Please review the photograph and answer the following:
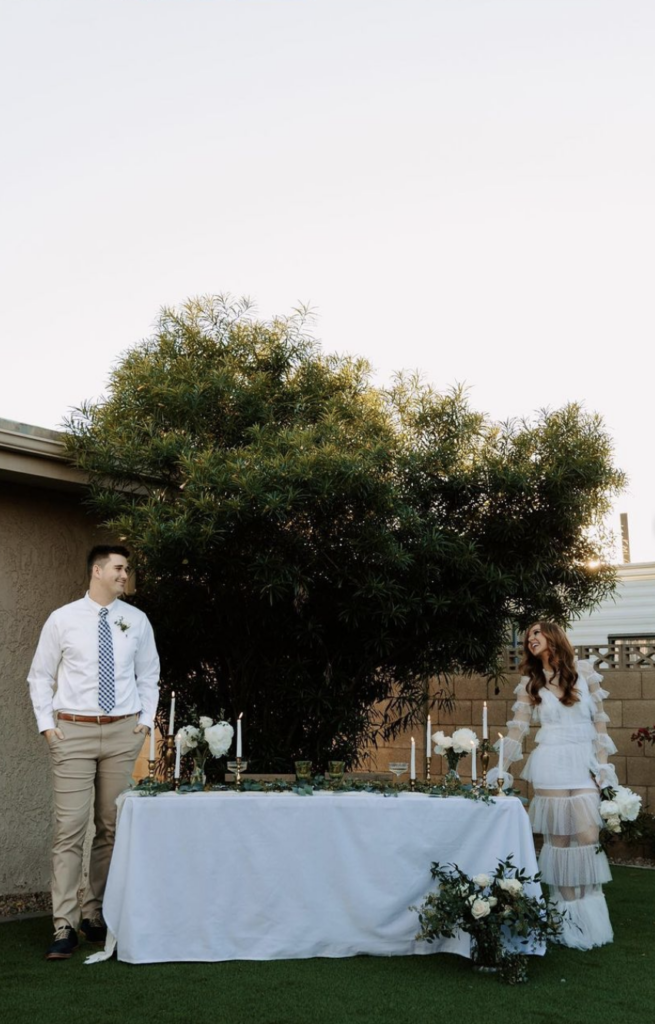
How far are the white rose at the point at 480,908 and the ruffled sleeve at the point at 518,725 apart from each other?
1011 mm

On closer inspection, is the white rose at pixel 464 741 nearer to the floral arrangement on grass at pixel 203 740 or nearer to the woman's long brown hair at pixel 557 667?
the woman's long brown hair at pixel 557 667

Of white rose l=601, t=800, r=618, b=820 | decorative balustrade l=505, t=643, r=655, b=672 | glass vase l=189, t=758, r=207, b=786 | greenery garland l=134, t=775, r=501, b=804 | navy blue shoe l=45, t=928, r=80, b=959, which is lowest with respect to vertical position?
navy blue shoe l=45, t=928, r=80, b=959

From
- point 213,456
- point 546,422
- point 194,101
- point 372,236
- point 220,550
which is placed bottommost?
point 220,550

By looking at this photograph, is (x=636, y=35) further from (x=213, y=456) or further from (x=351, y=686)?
(x=351, y=686)

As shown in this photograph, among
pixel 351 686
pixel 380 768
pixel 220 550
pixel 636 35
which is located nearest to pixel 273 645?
pixel 351 686

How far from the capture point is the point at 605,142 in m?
8.07

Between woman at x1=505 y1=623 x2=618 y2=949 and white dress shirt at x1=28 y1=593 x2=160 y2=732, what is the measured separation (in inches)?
71.5

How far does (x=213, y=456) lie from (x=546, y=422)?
2209 millimetres

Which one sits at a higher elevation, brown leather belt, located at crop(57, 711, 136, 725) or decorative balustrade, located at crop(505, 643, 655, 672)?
decorative balustrade, located at crop(505, 643, 655, 672)

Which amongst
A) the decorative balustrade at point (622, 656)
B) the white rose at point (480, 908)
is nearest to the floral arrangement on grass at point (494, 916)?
the white rose at point (480, 908)

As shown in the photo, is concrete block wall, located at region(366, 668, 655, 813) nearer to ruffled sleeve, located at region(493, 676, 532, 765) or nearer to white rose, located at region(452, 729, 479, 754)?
ruffled sleeve, located at region(493, 676, 532, 765)

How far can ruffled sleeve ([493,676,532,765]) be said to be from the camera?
4848 mm

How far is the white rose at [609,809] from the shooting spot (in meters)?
4.59

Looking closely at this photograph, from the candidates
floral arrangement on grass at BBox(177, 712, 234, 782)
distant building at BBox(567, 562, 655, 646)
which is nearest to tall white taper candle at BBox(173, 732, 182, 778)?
floral arrangement on grass at BBox(177, 712, 234, 782)
